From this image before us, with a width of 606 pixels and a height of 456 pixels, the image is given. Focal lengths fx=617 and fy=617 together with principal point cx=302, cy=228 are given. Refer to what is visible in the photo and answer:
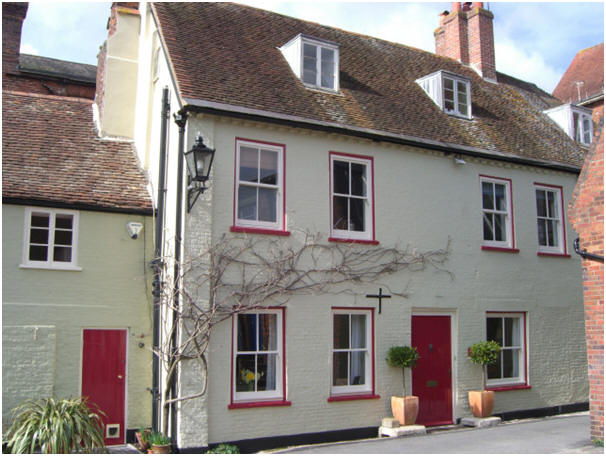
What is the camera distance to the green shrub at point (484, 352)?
13172mm

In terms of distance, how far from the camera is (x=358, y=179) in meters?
13.0

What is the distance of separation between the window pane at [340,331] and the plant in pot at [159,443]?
366cm

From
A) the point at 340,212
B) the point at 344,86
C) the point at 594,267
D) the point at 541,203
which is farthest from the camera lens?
the point at 541,203

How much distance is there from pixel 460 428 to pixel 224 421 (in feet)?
17.1

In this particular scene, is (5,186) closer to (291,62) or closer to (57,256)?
(57,256)

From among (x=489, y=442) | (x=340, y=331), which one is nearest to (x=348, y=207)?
(x=340, y=331)

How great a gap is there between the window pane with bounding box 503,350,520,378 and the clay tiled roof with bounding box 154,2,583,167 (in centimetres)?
471

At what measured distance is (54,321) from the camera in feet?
36.1

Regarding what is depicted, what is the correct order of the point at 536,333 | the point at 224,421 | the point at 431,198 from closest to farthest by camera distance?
the point at 224,421 < the point at 431,198 < the point at 536,333

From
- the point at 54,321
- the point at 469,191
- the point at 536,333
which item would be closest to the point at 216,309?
the point at 54,321

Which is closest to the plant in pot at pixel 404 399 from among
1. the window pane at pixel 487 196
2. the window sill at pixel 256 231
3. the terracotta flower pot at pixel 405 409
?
the terracotta flower pot at pixel 405 409

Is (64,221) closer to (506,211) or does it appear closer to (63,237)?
(63,237)

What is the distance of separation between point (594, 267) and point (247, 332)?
19.6 feet

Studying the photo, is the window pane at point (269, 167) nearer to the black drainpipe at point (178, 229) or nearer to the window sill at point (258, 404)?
the black drainpipe at point (178, 229)
